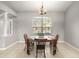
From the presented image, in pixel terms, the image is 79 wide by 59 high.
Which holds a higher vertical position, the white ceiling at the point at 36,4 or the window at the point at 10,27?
the white ceiling at the point at 36,4

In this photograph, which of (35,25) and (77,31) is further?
(35,25)

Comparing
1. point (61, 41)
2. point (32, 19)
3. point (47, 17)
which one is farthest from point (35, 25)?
point (61, 41)

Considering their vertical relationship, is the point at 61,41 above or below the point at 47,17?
below

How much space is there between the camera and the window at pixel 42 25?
10234 millimetres

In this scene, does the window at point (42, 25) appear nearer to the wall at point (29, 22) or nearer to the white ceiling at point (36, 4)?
the wall at point (29, 22)

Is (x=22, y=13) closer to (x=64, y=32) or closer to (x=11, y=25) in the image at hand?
(x=11, y=25)

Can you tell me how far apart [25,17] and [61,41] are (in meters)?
3.65

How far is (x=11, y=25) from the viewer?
9.25 meters

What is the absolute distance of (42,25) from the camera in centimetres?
1026

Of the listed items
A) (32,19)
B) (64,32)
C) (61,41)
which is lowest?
(61,41)

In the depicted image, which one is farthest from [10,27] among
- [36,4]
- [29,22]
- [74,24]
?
[74,24]

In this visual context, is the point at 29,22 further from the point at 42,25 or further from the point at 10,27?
the point at 10,27

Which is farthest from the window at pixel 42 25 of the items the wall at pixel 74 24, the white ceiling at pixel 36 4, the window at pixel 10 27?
the wall at pixel 74 24

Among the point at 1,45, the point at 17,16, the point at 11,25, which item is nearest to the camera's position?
the point at 1,45
